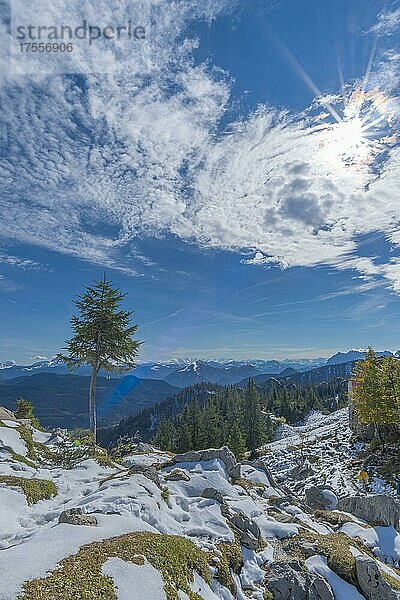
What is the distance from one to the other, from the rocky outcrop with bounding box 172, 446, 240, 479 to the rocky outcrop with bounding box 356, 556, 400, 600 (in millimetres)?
10944

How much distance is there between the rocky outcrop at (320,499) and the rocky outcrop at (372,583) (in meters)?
14.1

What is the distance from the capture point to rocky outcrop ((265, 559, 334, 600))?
462 inches

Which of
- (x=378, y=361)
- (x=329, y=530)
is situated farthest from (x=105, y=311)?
(x=378, y=361)

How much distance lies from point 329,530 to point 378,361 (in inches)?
1545

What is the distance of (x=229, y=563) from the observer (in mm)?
12070

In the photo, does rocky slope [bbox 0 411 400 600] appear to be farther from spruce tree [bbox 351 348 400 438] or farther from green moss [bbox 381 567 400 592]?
spruce tree [bbox 351 348 400 438]

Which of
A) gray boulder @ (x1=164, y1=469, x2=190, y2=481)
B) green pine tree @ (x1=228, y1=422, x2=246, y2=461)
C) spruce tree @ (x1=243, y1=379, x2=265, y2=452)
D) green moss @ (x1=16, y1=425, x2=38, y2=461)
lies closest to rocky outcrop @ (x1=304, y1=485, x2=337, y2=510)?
gray boulder @ (x1=164, y1=469, x2=190, y2=481)

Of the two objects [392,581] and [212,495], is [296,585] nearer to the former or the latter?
[392,581]

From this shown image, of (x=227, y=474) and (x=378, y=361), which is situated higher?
(x=378, y=361)

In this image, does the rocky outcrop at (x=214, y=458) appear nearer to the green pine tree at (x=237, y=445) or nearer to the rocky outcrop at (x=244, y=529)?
the rocky outcrop at (x=244, y=529)

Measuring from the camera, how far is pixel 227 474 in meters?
23.0

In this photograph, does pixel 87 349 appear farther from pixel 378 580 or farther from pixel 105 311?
pixel 378 580

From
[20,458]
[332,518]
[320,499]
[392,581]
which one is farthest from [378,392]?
[20,458]

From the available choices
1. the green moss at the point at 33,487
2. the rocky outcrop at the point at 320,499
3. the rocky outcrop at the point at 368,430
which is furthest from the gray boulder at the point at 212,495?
the rocky outcrop at the point at 368,430
